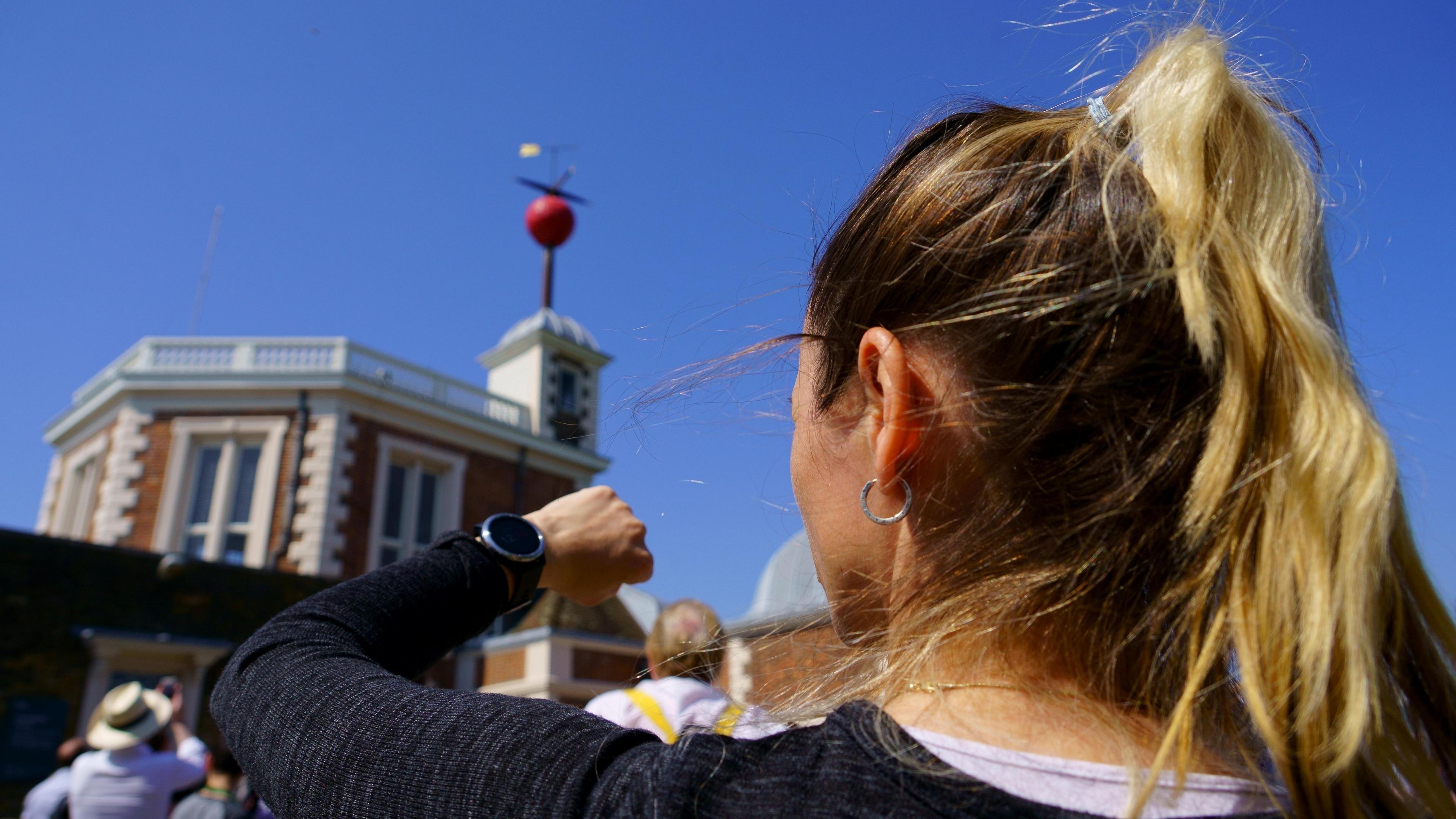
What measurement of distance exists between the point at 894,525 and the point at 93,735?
19.8 ft


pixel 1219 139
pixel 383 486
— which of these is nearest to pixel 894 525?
pixel 1219 139

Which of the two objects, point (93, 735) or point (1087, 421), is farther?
point (93, 735)

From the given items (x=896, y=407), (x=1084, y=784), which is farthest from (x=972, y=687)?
(x=896, y=407)

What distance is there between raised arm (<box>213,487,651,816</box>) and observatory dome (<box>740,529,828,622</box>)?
15.2 inches

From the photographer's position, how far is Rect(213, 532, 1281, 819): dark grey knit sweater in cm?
62

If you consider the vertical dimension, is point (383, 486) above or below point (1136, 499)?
above

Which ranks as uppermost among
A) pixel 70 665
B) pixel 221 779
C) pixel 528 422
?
pixel 528 422

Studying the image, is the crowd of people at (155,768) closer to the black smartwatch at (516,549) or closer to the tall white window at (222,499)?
the black smartwatch at (516,549)

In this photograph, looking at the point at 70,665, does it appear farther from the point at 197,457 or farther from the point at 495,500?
the point at 495,500

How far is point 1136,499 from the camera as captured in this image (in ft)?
2.58

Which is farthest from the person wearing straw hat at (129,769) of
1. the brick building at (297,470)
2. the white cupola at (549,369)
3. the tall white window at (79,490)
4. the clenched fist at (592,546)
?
the white cupola at (549,369)

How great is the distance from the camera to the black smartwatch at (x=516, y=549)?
1.17 metres

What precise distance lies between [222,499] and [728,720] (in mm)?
16676

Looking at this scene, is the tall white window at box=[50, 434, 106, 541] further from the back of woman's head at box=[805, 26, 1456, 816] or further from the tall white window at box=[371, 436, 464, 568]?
the back of woman's head at box=[805, 26, 1456, 816]
